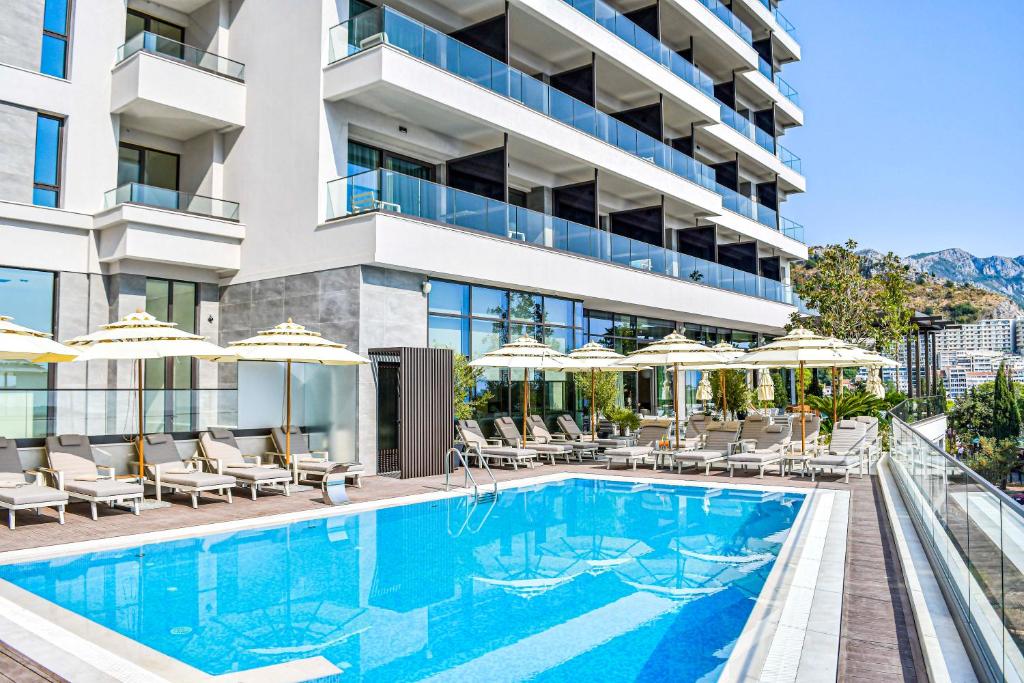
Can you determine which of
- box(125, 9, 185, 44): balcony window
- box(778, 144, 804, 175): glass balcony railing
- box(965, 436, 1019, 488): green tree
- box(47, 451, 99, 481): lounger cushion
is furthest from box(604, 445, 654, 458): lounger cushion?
box(965, 436, 1019, 488): green tree

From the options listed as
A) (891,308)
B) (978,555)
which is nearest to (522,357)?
(978,555)

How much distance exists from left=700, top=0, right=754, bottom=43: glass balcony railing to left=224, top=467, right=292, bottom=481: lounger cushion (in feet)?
72.6

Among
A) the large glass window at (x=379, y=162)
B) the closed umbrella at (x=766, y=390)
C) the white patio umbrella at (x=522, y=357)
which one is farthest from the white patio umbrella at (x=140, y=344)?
the closed umbrella at (x=766, y=390)

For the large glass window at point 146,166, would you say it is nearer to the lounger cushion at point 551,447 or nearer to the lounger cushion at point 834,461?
the lounger cushion at point 551,447

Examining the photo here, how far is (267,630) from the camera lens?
620 cm

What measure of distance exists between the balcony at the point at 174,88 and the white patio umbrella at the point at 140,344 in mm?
6440

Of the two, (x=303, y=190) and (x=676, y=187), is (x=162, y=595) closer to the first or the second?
(x=303, y=190)

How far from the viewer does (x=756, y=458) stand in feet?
48.8

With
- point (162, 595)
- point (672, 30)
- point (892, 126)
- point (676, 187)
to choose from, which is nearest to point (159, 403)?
point (162, 595)

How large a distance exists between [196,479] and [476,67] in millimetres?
10679

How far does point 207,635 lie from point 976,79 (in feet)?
270

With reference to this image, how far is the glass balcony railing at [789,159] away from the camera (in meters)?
34.9

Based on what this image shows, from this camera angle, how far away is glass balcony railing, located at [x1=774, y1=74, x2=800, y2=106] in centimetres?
3534

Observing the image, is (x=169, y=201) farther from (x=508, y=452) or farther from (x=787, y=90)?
(x=787, y=90)
